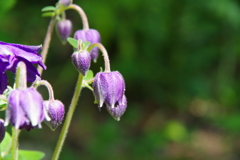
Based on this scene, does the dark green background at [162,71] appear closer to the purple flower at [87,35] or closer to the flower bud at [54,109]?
the purple flower at [87,35]

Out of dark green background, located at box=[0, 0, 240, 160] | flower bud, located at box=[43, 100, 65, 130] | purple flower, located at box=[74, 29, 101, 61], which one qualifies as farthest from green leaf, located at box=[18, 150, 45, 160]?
dark green background, located at box=[0, 0, 240, 160]

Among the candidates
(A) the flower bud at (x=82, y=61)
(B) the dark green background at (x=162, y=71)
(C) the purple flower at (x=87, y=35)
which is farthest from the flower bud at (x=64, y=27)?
(B) the dark green background at (x=162, y=71)

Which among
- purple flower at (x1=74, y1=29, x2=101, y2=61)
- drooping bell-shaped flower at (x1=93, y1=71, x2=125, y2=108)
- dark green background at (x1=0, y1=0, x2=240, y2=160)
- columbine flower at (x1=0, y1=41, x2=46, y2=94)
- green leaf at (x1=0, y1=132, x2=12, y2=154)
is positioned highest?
dark green background at (x1=0, y1=0, x2=240, y2=160)

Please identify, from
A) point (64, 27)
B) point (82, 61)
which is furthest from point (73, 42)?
point (64, 27)

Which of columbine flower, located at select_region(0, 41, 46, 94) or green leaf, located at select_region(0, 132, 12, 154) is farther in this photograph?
green leaf, located at select_region(0, 132, 12, 154)

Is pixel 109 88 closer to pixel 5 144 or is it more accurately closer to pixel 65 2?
pixel 65 2

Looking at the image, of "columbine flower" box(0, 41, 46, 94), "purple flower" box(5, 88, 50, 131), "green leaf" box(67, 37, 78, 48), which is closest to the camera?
"purple flower" box(5, 88, 50, 131)

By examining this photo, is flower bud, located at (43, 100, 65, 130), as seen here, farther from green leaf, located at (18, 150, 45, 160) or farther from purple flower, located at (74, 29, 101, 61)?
purple flower, located at (74, 29, 101, 61)

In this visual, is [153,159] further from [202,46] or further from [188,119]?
[202,46]
